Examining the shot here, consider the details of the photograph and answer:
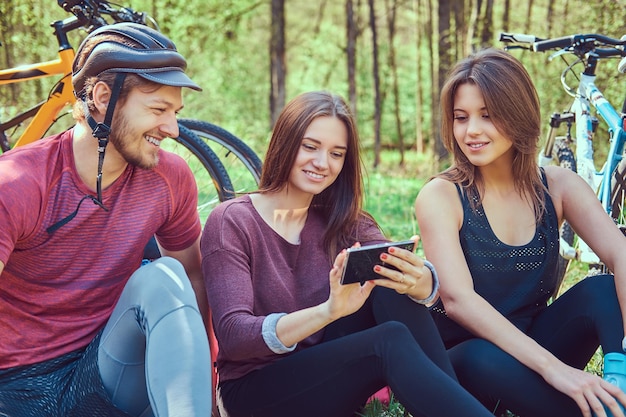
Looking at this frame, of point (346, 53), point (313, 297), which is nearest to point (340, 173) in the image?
point (313, 297)

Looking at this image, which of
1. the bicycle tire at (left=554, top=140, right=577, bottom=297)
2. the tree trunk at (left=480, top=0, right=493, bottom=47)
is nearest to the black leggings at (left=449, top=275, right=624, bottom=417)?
the bicycle tire at (left=554, top=140, right=577, bottom=297)

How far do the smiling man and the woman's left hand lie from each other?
0.49m

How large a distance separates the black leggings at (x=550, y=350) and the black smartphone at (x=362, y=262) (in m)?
0.50

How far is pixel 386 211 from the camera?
633 centimetres

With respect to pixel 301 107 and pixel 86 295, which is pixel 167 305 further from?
pixel 301 107

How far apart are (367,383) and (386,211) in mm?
4296

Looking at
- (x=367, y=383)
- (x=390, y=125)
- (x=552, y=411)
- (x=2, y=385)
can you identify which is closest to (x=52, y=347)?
(x=2, y=385)

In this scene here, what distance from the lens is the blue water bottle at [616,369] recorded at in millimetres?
2127

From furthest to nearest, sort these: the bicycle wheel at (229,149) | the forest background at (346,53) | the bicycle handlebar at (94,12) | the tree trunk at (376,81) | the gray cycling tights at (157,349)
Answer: the tree trunk at (376,81)
the forest background at (346,53)
the bicycle wheel at (229,149)
the bicycle handlebar at (94,12)
the gray cycling tights at (157,349)

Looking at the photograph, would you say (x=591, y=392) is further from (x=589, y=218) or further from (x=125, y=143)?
(x=125, y=143)

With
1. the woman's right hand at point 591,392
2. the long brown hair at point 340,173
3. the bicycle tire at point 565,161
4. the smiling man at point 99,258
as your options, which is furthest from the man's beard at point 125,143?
the bicycle tire at point 565,161

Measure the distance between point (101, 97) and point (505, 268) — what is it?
1.32 metres

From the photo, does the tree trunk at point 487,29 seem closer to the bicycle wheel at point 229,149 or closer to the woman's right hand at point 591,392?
the bicycle wheel at point 229,149

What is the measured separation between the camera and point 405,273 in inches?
82.4
